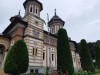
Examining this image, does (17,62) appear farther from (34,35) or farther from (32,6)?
(32,6)

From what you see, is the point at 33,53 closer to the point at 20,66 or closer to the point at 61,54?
the point at 61,54

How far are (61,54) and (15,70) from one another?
1047 cm

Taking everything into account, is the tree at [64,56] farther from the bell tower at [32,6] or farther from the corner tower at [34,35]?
the bell tower at [32,6]

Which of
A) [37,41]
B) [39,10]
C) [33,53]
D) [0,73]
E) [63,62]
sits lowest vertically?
[0,73]

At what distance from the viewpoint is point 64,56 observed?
86.1 ft

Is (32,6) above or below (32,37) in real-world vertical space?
above

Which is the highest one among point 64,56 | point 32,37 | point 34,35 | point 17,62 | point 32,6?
point 32,6

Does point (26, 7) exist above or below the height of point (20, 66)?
above

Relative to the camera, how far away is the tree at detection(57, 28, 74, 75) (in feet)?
83.4

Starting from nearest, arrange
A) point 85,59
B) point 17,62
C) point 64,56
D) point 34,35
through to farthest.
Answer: point 17,62, point 64,56, point 34,35, point 85,59

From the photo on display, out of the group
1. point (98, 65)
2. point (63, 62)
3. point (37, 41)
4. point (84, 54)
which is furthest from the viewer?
point (98, 65)

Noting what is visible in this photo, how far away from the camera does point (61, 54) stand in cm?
2658

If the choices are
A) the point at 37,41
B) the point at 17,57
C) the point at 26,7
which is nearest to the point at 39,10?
the point at 26,7

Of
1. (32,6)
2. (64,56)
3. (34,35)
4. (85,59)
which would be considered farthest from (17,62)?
(85,59)
